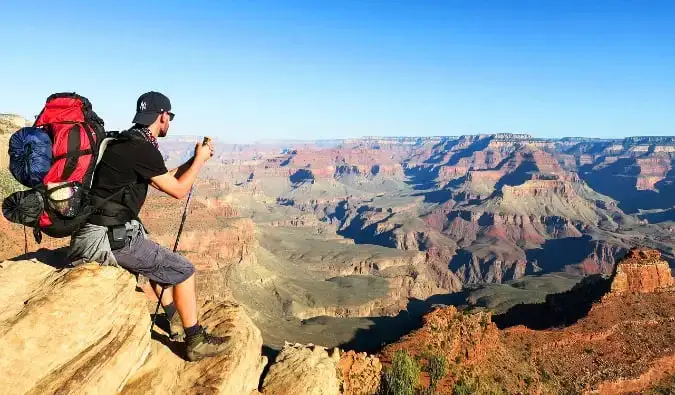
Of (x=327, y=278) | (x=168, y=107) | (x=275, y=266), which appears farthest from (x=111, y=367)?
(x=327, y=278)

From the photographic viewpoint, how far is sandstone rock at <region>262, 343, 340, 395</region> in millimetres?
14703

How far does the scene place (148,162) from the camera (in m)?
8.14

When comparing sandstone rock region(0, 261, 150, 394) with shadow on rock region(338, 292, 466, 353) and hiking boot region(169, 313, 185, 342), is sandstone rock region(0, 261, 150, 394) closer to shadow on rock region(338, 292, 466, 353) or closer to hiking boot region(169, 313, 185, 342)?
hiking boot region(169, 313, 185, 342)

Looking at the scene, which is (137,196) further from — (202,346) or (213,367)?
(213,367)

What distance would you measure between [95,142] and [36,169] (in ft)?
3.17

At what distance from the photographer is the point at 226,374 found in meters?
11.5

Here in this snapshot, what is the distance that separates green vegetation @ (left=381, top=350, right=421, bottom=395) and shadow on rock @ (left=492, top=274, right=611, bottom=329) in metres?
29.6

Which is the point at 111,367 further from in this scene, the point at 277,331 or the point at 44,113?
the point at 277,331

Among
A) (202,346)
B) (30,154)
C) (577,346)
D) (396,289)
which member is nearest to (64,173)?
(30,154)

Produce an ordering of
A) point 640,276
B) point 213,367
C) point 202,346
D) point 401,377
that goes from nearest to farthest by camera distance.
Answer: point 202,346, point 213,367, point 401,377, point 640,276

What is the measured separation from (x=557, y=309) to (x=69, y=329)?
54.1 m

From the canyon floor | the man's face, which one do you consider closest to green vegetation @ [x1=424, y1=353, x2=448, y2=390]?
the canyon floor

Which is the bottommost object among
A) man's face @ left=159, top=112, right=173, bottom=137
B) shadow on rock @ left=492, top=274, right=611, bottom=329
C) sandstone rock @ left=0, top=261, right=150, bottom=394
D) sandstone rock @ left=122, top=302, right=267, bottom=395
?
shadow on rock @ left=492, top=274, right=611, bottom=329

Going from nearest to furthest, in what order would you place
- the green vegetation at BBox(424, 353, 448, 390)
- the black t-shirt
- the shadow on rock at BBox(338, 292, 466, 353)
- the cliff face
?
the black t-shirt, the green vegetation at BBox(424, 353, 448, 390), the cliff face, the shadow on rock at BBox(338, 292, 466, 353)
